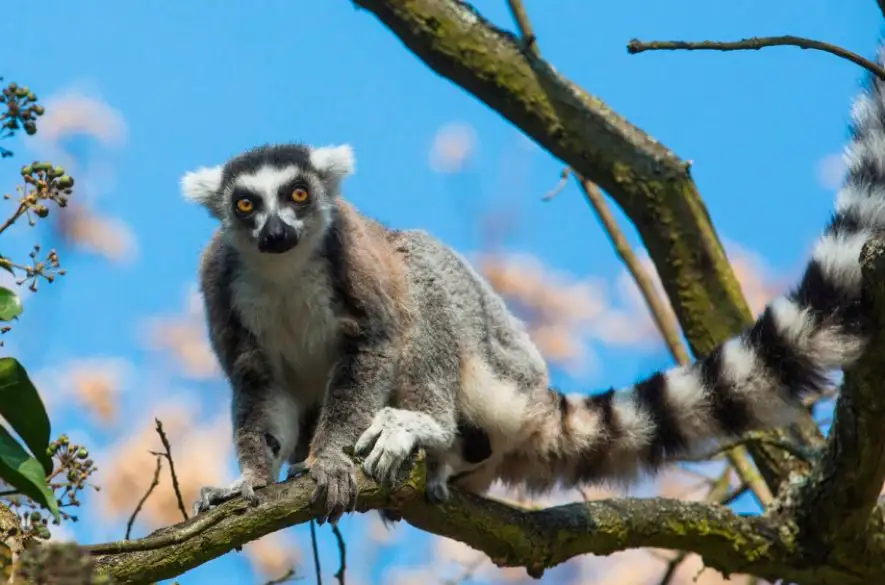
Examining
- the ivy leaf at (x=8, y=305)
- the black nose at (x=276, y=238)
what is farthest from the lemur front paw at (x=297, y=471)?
the ivy leaf at (x=8, y=305)

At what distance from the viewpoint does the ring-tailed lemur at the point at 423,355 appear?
13.0 feet

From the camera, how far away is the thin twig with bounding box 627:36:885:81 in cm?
311

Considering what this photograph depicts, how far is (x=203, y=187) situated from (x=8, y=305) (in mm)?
2722

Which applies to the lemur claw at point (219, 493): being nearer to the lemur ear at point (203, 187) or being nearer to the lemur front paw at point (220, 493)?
the lemur front paw at point (220, 493)

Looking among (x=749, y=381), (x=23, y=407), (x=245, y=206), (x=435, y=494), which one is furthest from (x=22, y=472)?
(x=749, y=381)

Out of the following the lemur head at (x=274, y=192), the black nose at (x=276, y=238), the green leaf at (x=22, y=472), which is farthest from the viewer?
the lemur head at (x=274, y=192)

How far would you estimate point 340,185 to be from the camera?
511 cm

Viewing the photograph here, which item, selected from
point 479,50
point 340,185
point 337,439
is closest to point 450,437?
point 337,439

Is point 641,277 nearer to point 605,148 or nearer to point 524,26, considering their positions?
point 605,148

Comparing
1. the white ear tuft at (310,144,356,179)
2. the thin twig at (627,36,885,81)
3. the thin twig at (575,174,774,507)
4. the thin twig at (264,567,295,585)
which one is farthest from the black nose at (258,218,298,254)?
the thin twig at (575,174,774,507)

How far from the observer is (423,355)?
4457mm

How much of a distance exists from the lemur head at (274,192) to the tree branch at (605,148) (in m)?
1.17

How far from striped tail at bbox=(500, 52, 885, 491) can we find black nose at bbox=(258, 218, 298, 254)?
1358mm

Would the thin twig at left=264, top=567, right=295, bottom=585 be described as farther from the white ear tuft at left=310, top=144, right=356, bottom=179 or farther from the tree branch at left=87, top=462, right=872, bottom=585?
the white ear tuft at left=310, top=144, right=356, bottom=179
